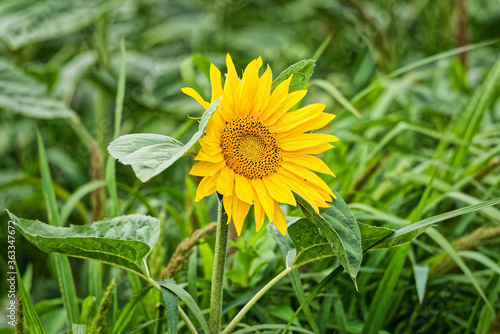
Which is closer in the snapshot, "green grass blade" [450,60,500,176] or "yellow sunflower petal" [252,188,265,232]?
"yellow sunflower petal" [252,188,265,232]

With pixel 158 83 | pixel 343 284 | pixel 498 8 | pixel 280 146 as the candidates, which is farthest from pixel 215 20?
pixel 280 146

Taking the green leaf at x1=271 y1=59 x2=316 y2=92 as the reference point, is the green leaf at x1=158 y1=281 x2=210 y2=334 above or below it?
below

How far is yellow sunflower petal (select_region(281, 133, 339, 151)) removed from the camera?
43 centimetres

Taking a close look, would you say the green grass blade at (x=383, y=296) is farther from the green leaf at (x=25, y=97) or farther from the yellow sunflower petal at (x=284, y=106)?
the green leaf at (x=25, y=97)

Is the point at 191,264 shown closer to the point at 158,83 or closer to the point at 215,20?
the point at 158,83

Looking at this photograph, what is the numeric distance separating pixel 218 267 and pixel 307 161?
0.12 m

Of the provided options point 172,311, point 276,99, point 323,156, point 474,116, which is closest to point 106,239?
point 172,311

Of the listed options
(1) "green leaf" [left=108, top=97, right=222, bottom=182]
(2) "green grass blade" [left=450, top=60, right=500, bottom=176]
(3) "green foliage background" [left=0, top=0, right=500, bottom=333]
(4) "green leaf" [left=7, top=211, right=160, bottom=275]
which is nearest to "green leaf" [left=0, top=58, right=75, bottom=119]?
(3) "green foliage background" [left=0, top=0, right=500, bottom=333]

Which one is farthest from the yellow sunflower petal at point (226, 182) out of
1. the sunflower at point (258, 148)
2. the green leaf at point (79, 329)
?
the green leaf at point (79, 329)

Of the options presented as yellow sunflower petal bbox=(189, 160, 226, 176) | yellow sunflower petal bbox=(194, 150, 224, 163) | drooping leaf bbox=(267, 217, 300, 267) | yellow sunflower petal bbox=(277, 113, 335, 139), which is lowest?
drooping leaf bbox=(267, 217, 300, 267)

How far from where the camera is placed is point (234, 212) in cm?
39

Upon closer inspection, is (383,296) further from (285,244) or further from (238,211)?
(238,211)

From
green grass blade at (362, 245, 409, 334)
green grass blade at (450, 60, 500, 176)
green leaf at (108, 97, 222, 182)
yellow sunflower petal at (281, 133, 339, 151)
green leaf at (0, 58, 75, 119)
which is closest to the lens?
green leaf at (108, 97, 222, 182)

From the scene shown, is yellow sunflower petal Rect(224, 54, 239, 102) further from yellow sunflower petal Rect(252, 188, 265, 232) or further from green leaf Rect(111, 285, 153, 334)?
green leaf Rect(111, 285, 153, 334)
